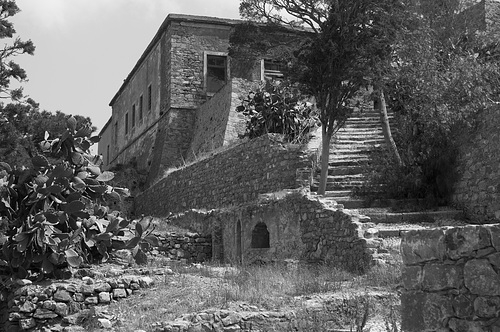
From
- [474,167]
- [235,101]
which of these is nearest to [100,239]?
[474,167]

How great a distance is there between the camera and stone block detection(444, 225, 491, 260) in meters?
5.27

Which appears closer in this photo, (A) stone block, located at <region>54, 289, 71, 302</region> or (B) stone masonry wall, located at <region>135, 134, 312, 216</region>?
(A) stone block, located at <region>54, 289, 71, 302</region>

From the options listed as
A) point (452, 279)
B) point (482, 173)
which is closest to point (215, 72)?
point (482, 173)

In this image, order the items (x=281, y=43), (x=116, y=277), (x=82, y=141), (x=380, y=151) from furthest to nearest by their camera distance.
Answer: (x=281, y=43) → (x=380, y=151) → (x=82, y=141) → (x=116, y=277)

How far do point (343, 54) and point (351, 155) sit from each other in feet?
12.5

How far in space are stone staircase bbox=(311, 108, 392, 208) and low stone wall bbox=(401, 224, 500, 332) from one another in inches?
437

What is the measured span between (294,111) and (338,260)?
323 inches

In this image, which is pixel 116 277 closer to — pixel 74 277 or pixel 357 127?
pixel 74 277

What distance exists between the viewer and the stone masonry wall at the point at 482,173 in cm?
1503

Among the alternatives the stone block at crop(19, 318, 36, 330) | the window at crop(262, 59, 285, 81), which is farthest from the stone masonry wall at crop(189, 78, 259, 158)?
the stone block at crop(19, 318, 36, 330)

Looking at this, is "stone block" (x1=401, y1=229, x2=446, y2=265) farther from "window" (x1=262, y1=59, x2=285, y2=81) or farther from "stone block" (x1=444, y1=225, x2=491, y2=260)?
"window" (x1=262, y1=59, x2=285, y2=81)

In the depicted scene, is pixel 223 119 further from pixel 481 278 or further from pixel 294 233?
pixel 481 278

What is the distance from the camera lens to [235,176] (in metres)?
19.7

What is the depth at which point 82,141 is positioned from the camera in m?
13.6
